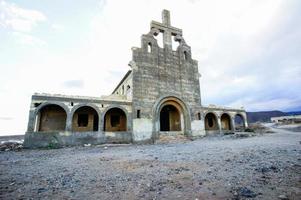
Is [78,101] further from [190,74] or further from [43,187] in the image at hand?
[190,74]

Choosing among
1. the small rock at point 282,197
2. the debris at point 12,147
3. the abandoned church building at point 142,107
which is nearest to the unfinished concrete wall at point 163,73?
the abandoned church building at point 142,107

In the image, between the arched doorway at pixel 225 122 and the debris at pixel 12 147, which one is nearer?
the debris at pixel 12 147

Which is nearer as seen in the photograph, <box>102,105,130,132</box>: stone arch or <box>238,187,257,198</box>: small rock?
<box>238,187,257,198</box>: small rock

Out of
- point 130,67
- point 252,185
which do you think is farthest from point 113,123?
point 252,185

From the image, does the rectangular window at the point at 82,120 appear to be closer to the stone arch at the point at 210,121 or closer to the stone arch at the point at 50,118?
the stone arch at the point at 50,118

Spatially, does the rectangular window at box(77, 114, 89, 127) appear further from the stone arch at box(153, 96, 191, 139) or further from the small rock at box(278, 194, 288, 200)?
the small rock at box(278, 194, 288, 200)

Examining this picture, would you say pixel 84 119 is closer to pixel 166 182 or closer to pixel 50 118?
pixel 50 118

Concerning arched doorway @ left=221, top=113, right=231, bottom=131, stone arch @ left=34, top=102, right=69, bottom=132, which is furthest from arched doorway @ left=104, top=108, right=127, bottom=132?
arched doorway @ left=221, top=113, right=231, bottom=131

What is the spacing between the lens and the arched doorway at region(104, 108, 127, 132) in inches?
752

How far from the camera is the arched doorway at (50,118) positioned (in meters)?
17.4

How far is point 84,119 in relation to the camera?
62.4 feet

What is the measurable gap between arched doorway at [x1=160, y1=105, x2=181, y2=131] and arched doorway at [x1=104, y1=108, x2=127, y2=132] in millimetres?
5276

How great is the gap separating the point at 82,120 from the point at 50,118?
3.20 metres

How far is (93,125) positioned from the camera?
18859 millimetres
